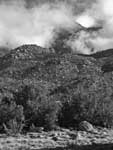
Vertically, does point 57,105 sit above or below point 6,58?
below

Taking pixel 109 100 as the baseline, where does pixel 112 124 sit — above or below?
below

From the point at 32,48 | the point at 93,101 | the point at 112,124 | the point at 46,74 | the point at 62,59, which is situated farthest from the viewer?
the point at 32,48

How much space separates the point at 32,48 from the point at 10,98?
15045cm

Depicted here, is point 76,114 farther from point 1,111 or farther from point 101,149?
point 101,149

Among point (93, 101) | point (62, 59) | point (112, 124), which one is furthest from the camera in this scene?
point (62, 59)

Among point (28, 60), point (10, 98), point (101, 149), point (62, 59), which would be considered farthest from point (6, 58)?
point (101, 149)

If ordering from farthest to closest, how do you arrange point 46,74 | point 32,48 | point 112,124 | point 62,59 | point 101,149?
point 32,48, point 62,59, point 46,74, point 112,124, point 101,149

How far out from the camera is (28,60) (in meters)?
172

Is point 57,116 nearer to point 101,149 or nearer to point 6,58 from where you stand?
point 101,149

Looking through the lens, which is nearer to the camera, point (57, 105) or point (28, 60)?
point (57, 105)

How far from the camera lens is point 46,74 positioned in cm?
14375

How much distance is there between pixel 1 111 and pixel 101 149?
21366 mm

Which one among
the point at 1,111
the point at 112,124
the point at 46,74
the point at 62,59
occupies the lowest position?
the point at 112,124

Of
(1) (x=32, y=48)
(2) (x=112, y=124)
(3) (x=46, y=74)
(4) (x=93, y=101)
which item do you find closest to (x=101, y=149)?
(2) (x=112, y=124)
